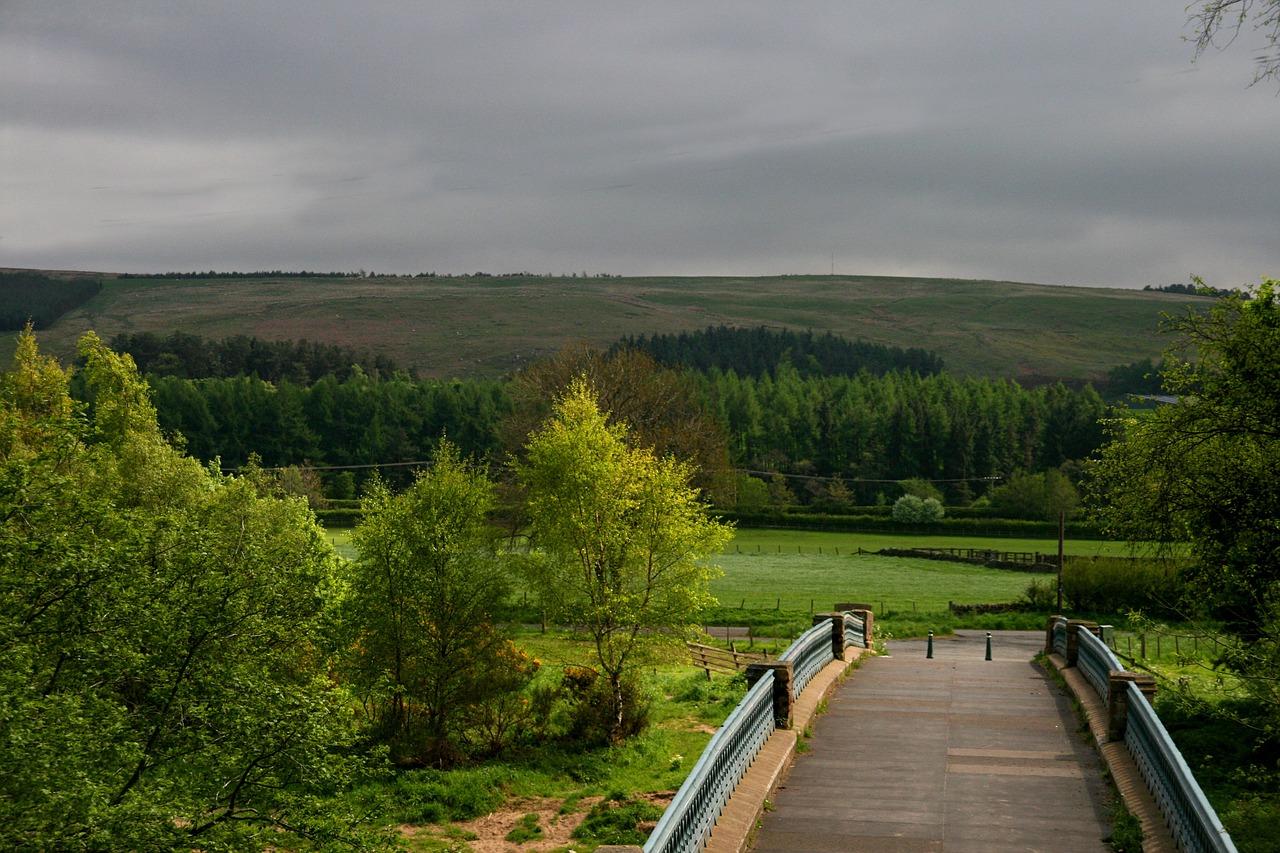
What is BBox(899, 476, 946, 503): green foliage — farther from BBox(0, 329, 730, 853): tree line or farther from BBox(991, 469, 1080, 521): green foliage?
BBox(0, 329, 730, 853): tree line

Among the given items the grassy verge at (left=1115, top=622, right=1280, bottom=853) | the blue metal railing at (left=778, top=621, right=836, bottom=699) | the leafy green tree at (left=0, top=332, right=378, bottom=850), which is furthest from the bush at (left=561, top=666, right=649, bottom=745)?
the grassy verge at (left=1115, top=622, right=1280, bottom=853)

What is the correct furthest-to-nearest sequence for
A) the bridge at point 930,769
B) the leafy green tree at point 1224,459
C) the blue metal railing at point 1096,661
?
the leafy green tree at point 1224,459, the blue metal railing at point 1096,661, the bridge at point 930,769

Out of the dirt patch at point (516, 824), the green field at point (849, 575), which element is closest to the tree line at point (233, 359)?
the green field at point (849, 575)

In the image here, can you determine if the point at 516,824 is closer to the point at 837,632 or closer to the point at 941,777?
the point at 837,632

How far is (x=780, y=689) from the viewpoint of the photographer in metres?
14.8

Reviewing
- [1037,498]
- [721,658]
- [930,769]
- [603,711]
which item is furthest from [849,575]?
[930,769]

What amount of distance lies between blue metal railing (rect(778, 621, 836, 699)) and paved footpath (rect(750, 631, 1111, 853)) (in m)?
0.59

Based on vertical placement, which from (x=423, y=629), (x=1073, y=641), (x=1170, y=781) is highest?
(x=1170, y=781)

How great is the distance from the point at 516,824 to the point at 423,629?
8.04 metres

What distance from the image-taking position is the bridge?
1073cm

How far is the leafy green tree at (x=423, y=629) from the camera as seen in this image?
29406mm

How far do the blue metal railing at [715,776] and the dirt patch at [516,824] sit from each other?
30.6 ft

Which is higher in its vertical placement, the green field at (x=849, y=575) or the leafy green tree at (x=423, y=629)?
the leafy green tree at (x=423, y=629)

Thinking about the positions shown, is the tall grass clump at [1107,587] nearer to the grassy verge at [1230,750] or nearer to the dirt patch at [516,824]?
the grassy verge at [1230,750]
